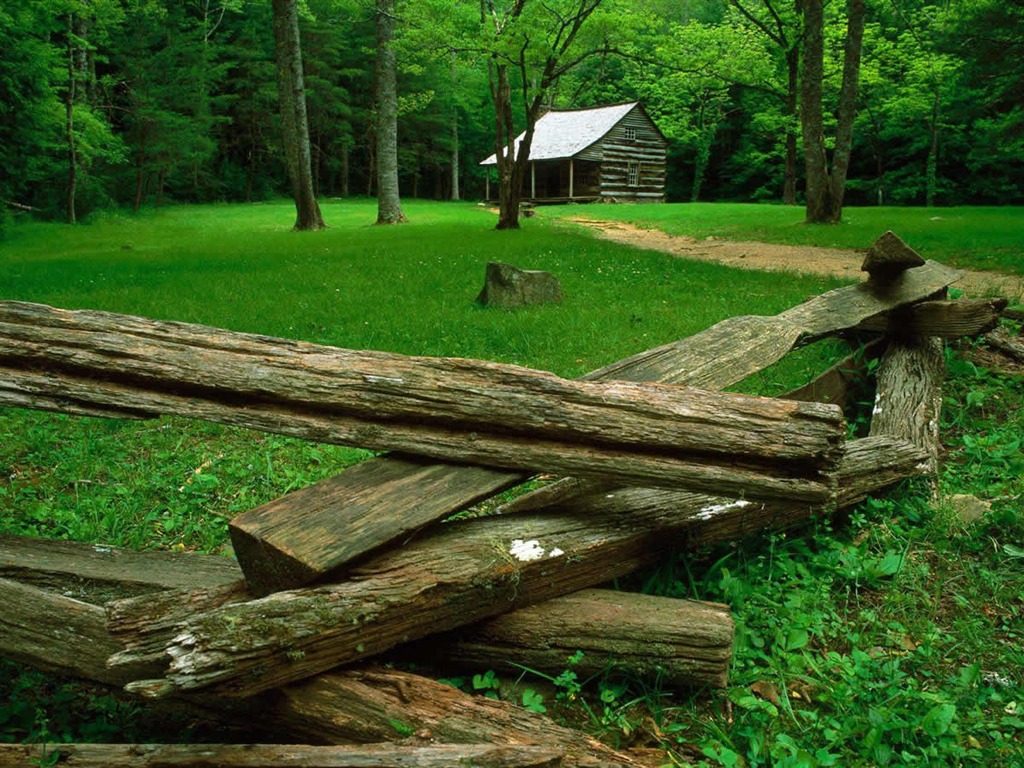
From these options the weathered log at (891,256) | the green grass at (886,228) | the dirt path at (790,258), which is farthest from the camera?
the green grass at (886,228)

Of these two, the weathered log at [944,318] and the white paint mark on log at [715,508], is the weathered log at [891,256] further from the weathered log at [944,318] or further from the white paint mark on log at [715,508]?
the white paint mark on log at [715,508]

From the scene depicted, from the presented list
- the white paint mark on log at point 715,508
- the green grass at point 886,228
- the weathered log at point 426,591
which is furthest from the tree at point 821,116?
the weathered log at point 426,591

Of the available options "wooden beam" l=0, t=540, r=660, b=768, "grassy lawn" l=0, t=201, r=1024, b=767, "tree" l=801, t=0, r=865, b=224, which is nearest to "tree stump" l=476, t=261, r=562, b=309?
"grassy lawn" l=0, t=201, r=1024, b=767

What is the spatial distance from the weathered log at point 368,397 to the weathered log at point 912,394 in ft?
6.31

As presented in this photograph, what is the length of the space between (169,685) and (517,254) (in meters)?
12.7

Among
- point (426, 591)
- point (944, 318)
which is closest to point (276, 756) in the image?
point (426, 591)

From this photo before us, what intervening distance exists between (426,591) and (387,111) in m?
23.9

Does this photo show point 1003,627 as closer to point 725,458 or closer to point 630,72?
point 725,458

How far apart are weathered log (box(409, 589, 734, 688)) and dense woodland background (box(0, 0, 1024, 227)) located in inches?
567

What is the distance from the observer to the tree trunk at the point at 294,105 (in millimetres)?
20562

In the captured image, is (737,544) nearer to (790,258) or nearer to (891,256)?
(891,256)

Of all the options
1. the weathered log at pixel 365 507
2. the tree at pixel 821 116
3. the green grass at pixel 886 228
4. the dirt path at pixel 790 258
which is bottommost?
the weathered log at pixel 365 507

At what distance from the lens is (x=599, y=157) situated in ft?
142

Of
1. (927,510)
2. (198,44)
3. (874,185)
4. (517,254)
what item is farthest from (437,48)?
(874,185)
